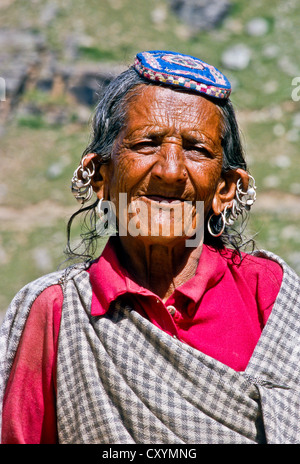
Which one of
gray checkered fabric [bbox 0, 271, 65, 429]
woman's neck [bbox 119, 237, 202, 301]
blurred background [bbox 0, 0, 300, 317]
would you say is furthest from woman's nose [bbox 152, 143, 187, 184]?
blurred background [bbox 0, 0, 300, 317]

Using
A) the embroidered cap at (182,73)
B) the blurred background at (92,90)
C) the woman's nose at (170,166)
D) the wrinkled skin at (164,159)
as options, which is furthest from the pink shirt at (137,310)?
the blurred background at (92,90)

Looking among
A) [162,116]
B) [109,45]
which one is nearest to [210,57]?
[109,45]

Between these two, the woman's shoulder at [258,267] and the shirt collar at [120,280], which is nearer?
the shirt collar at [120,280]

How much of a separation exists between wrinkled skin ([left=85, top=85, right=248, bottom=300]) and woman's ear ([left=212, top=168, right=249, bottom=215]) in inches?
2.4

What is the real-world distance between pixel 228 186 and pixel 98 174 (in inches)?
22.1

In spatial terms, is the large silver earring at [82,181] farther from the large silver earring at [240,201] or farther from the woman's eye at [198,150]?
the large silver earring at [240,201]

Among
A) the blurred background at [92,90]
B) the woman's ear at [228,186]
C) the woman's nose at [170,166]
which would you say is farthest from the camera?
the blurred background at [92,90]

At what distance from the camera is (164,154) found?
2.96m

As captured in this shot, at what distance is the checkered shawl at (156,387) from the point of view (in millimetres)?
2775

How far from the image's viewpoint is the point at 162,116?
3.00 meters

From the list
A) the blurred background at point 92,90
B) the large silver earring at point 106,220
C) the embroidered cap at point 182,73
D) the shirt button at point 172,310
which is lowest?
the shirt button at point 172,310

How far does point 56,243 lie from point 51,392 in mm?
3788

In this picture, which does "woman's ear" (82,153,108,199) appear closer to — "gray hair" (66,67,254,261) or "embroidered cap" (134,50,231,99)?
"gray hair" (66,67,254,261)

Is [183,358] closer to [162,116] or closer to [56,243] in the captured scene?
[162,116]
